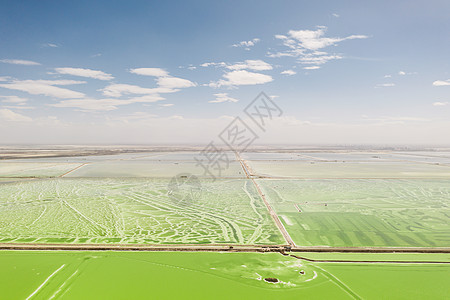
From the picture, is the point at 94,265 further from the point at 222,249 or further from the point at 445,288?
the point at 445,288

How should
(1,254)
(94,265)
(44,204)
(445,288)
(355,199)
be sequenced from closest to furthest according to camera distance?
1. (445,288)
2. (94,265)
3. (1,254)
4. (44,204)
5. (355,199)

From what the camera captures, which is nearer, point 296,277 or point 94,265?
point 296,277

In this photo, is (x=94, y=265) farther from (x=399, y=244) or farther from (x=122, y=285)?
(x=399, y=244)

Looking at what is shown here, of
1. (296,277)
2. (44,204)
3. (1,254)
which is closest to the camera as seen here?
(296,277)

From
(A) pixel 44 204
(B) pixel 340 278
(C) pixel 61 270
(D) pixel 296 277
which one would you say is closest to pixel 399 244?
(B) pixel 340 278

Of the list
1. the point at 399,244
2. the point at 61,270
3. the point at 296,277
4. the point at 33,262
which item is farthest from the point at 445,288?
the point at 33,262

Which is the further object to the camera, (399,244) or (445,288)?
(399,244)

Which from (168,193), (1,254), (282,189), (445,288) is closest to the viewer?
(445,288)

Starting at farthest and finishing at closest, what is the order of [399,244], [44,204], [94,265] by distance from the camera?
[44,204], [399,244], [94,265]
